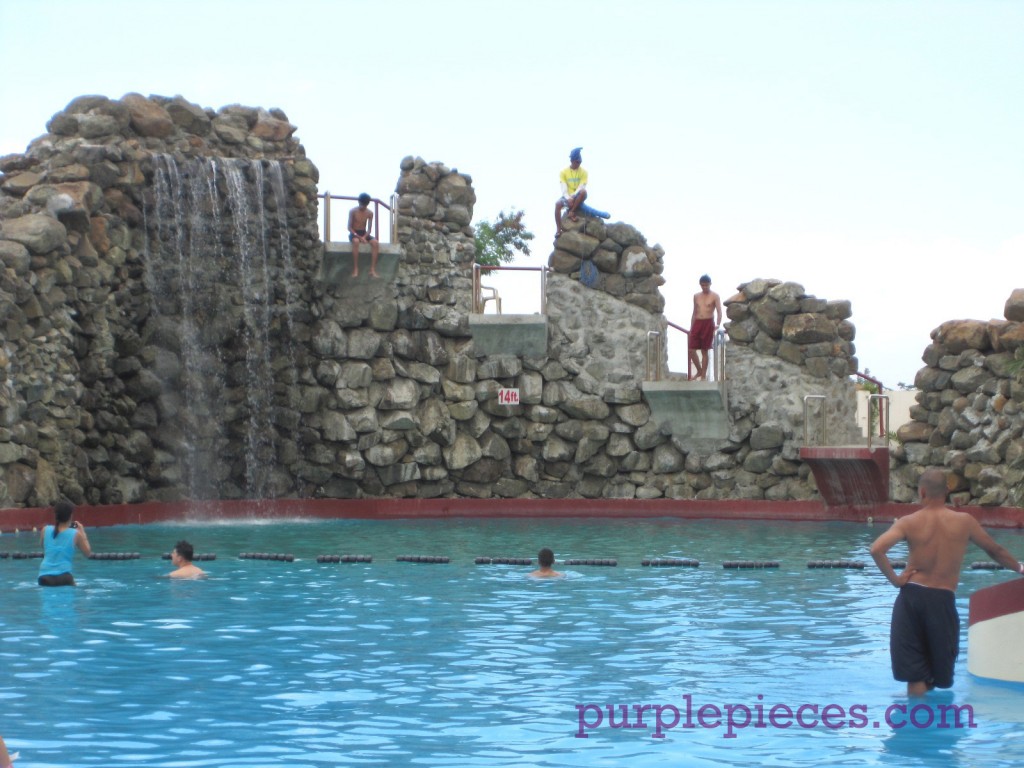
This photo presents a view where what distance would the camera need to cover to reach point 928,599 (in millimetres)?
7676

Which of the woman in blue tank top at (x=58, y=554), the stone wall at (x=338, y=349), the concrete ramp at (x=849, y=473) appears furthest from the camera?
the concrete ramp at (x=849, y=473)

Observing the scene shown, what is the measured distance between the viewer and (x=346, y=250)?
22859 mm

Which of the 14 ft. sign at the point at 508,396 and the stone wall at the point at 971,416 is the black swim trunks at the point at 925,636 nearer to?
the stone wall at the point at 971,416

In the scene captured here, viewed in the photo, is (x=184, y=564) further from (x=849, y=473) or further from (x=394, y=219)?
(x=849, y=473)

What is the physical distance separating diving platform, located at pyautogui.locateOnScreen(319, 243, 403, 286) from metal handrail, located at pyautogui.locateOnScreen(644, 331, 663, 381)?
4.40m

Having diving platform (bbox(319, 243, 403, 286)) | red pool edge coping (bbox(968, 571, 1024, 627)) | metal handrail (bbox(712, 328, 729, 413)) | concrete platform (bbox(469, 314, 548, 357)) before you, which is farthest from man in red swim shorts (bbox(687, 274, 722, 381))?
red pool edge coping (bbox(968, 571, 1024, 627))

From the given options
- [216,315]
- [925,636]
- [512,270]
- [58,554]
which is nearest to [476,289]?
[512,270]

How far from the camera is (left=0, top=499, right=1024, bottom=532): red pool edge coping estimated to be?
71.0ft

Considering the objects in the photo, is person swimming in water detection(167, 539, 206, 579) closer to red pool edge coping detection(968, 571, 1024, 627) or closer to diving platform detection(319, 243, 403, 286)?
red pool edge coping detection(968, 571, 1024, 627)

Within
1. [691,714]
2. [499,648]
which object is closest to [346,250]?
[499,648]

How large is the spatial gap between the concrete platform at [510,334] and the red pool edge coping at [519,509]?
8.31 ft

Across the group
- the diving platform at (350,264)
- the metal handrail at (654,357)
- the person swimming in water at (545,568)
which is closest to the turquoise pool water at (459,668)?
the person swimming in water at (545,568)

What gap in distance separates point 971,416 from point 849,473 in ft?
6.77

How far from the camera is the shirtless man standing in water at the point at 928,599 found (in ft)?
25.1
